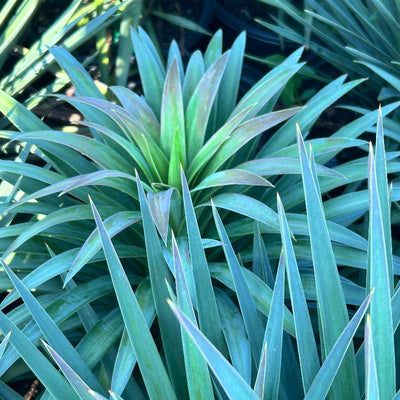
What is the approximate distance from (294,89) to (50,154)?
32.1 inches

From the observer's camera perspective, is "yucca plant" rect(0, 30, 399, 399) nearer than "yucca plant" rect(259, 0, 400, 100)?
Yes

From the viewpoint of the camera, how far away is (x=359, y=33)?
51.9 inches

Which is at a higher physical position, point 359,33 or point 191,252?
point 359,33

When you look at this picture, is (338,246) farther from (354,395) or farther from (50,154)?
(50,154)

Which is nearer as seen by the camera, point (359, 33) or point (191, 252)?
point (191, 252)

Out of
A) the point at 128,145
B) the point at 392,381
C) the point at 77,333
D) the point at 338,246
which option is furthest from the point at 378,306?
the point at 77,333

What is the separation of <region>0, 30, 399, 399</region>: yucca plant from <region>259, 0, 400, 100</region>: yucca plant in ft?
0.59

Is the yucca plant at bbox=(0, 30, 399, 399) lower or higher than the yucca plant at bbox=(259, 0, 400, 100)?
lower

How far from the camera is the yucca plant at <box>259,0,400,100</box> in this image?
122 centimetres

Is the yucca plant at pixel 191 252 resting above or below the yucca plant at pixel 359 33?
below

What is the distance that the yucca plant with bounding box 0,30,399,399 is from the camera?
22.9 inches

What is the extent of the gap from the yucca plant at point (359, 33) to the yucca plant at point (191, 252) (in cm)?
18

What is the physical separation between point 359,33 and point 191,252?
0.93 meters

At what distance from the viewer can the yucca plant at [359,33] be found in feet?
4.00
